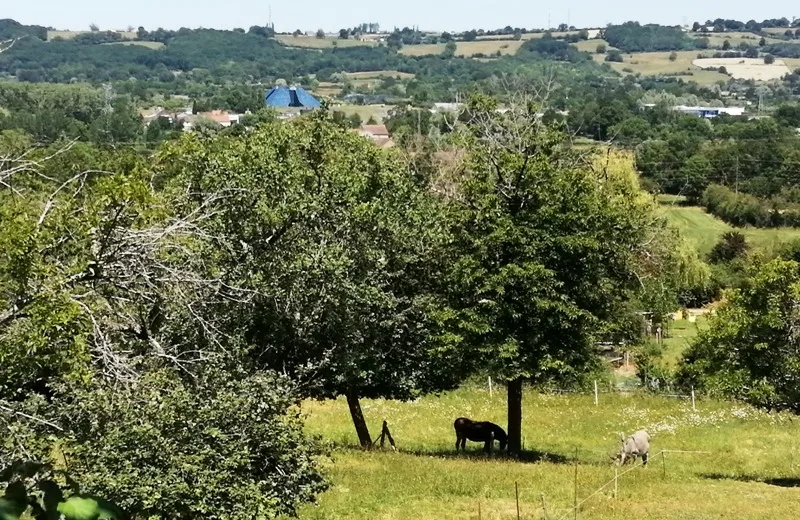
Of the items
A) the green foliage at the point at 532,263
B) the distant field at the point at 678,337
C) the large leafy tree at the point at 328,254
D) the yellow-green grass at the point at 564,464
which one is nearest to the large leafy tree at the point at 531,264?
the green foliage at the point at 532,263

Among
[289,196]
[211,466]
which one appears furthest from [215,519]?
[289,196]

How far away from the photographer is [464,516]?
52.2 feet

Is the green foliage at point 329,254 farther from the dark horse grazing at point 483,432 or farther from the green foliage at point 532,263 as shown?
the dark horse grazing at point 483,432

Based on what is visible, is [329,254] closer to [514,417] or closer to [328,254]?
[328,254]

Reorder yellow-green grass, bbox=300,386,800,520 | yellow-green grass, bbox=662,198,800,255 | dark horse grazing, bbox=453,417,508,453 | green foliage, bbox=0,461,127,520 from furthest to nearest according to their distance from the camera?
yellow-green grass, bbox=662,198,800,255 < dark horse grazing, bbox=453,417,508,453 < yellow-green grass, bbox=300,386,800,520 < green foliage, bbox=0,461,127,520

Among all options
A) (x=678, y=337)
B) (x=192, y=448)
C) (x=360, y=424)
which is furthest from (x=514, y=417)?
(x=678, y=337)

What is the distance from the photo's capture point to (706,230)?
89125 millimetres

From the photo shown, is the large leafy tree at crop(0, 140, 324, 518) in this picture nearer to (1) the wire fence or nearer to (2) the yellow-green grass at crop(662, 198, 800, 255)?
(1) the wire fence

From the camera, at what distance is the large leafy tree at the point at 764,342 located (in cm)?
2172

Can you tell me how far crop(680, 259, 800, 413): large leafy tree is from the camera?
21.7m

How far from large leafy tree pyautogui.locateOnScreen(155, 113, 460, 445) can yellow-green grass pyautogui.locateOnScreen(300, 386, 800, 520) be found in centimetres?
218

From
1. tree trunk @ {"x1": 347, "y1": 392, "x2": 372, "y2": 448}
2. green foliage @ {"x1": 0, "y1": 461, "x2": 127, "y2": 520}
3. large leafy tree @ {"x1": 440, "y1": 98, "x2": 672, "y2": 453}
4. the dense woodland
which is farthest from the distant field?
green foliage @ {"x1": 0, "y1": 461, "x2": 127, "y2": 520}

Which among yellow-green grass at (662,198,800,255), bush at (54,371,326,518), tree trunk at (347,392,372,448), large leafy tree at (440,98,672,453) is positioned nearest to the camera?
bush at (54,371,326,518)

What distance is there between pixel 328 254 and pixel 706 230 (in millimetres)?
77286
